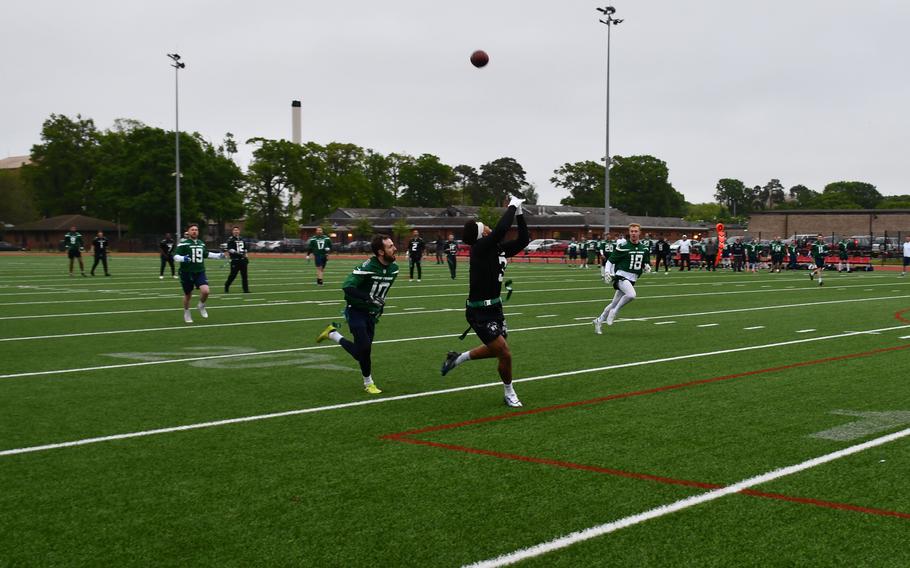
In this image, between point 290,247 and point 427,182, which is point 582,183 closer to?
point 427,182

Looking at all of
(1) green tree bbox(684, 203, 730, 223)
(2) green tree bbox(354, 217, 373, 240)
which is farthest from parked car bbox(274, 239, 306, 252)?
(1) green tree bbox(684, 203, 730, 223)

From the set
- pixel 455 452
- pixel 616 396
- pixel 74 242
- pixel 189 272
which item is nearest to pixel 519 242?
pixel 616 396

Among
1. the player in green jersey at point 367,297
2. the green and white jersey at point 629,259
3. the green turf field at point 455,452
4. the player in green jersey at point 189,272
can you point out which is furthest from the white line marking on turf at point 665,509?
the player in green jersey at point 189,272

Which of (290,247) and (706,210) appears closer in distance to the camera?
(290,247)

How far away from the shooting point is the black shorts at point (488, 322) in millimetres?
8594

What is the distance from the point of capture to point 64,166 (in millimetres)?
102125

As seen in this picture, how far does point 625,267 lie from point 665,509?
10632 mm

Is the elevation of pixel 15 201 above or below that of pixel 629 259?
above

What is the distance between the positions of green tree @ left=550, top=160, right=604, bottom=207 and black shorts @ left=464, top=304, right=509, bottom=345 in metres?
126

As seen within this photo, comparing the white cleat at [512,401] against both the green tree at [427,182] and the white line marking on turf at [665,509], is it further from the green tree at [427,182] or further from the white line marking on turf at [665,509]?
the green tree at [427,182]

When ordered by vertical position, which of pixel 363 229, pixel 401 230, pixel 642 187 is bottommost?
pixel 401 230

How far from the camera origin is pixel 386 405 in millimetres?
8758

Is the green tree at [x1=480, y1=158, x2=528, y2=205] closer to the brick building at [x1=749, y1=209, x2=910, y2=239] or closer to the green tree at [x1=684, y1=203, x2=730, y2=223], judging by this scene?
the green tree at [x1=684, y1=203, x2=730, y2=223]

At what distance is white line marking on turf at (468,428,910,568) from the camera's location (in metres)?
4.63
